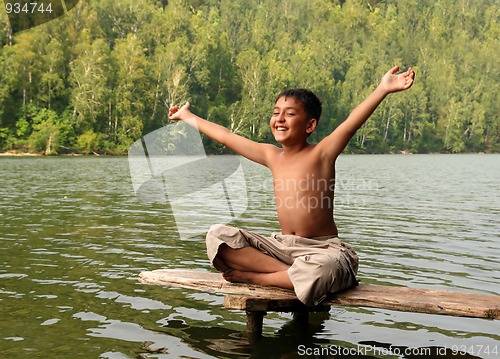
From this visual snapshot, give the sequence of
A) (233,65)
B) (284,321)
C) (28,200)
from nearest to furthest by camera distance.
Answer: (284,321), (28,200), (233,65)

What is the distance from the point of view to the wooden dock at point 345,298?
535 cm

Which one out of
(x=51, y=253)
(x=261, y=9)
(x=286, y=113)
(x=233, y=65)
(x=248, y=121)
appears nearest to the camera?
(x=286, y=113)

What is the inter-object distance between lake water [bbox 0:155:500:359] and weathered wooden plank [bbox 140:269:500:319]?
1.49 feet

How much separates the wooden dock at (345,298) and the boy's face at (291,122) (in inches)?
53.9

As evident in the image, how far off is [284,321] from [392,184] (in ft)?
80.2

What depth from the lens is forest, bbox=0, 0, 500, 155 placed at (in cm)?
6788

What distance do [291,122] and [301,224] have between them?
0.92 metres

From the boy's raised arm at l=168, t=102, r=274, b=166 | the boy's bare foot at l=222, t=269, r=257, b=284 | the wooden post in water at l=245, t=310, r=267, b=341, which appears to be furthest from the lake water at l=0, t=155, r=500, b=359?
the boy's raised arm at l=168, t=102, r=274, b=166

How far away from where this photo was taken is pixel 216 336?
6.29 m

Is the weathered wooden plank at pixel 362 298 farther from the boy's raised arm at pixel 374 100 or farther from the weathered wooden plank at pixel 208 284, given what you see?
the boy's raised arm at pixel 374 100

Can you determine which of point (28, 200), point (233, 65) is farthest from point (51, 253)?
point (233, 65)

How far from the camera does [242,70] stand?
91.4m

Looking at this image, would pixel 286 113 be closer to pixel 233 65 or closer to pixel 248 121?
pixel 248 121

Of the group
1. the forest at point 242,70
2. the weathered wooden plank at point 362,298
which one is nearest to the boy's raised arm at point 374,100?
the weathered wooden plank at point 362,298
